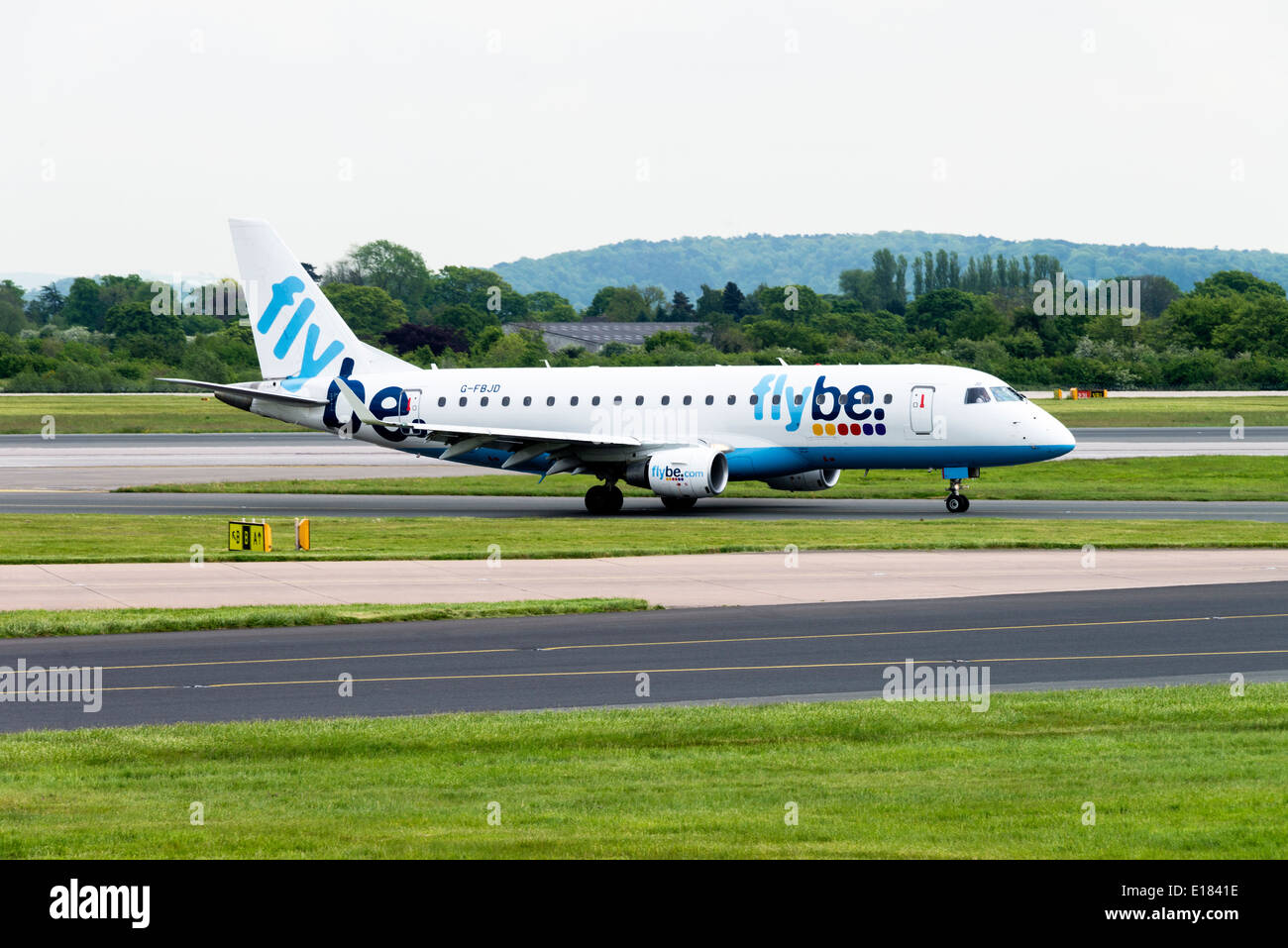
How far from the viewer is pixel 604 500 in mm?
44594

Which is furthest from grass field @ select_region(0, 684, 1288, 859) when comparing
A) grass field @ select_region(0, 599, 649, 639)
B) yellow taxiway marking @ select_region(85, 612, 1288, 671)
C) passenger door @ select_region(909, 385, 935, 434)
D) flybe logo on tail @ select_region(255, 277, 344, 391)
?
flybe logo on tail @ select_region(255, 277, 344, 391)

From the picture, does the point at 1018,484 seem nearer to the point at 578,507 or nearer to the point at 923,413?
the point at 923,413

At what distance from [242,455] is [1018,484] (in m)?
35.0

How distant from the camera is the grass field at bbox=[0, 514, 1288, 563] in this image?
1318 inches

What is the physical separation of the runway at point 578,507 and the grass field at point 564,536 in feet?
6.75

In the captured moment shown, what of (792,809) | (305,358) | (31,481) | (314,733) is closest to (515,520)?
(305,358)

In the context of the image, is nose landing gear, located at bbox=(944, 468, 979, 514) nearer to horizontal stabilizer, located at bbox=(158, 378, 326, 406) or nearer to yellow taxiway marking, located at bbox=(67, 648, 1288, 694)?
horizontal stabilizer, located at bbox=(158, 378, 326, 406)

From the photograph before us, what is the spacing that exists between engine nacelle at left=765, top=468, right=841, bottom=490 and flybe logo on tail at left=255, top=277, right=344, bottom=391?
14440 millimetres

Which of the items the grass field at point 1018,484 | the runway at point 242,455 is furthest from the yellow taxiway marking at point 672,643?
the runway at point 242,455

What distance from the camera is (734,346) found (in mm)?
146750

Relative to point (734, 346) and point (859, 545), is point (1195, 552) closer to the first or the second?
point (859, 545)

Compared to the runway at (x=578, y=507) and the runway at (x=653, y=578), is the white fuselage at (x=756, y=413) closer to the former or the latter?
the runway at (x=578, y=507)

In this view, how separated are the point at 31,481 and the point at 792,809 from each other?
50.1 meters

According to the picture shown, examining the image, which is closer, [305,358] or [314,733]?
[314,733]
